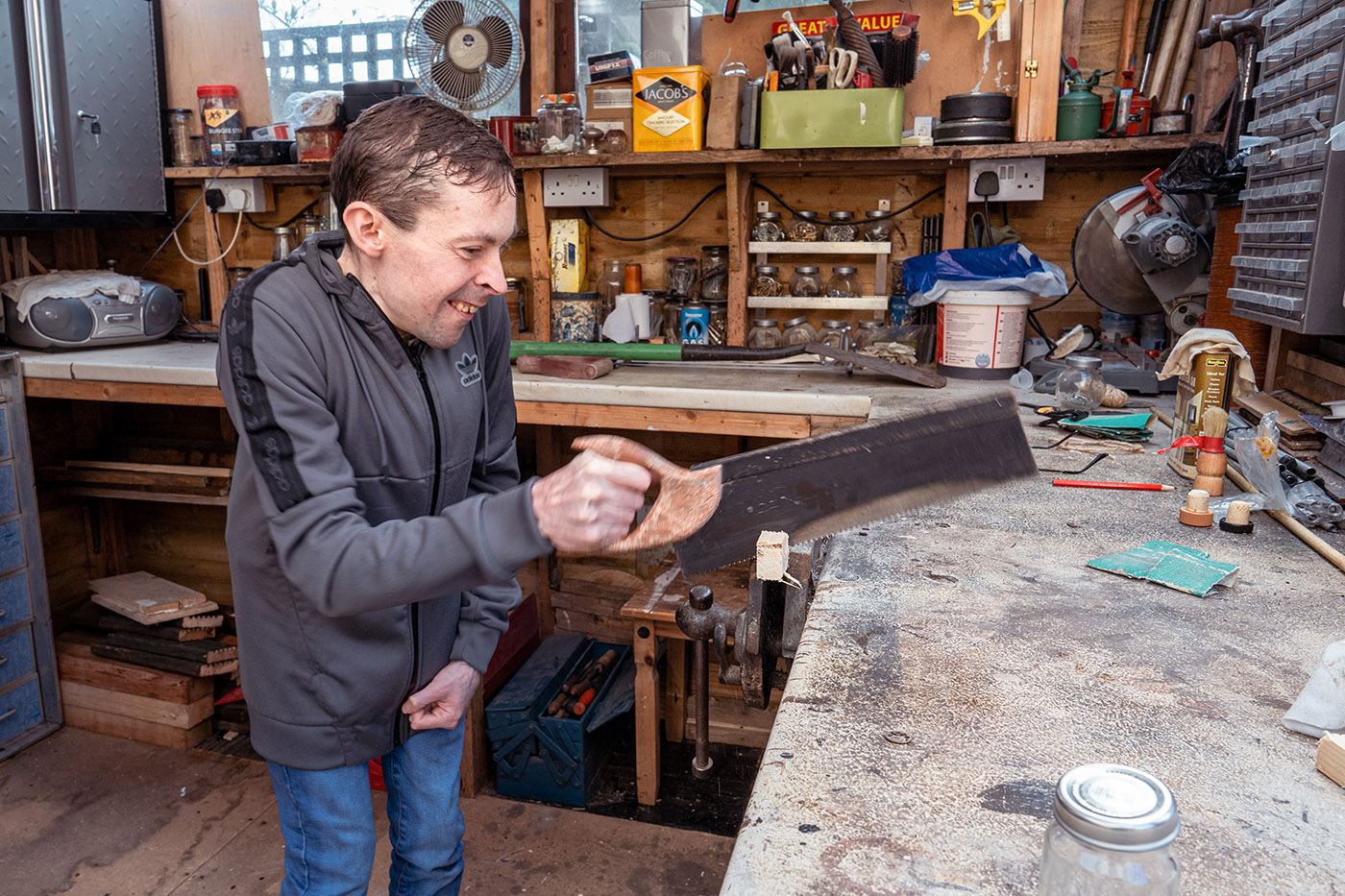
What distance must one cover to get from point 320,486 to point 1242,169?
193 centimetres

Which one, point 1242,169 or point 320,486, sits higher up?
point 1242,169

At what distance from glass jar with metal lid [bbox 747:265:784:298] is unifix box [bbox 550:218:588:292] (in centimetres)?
54

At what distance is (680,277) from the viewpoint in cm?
276

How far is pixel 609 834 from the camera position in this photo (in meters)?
2.31

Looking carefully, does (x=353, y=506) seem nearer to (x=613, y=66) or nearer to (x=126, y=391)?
(x=126, y=391)

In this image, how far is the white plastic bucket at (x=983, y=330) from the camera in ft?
7.38

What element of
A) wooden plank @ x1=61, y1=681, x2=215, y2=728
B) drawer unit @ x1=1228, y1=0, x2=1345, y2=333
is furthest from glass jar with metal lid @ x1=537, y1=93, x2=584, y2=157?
wooden plank @ x1=61, y1=681, x2=215, y2=728

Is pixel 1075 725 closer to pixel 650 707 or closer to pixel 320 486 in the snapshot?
pixel 320 486

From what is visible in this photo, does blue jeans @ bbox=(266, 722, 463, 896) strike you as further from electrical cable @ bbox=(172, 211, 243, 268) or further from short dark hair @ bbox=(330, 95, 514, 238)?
electrical cable @ bbox=(172, 211, 243, 268)

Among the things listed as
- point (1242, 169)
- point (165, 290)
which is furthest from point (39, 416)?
point (1242, 169)

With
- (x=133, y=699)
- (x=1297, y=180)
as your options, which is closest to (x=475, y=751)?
(x=133, y=699)

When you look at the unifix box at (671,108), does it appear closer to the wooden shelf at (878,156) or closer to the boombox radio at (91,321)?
the wooden shelf at (878,156)

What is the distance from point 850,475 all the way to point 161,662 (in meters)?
Result: 2.47

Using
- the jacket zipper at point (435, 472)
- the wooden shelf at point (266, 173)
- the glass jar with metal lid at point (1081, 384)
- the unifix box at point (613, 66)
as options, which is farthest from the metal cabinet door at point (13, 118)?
the glass jar with metal lid at point (1081, 384)
